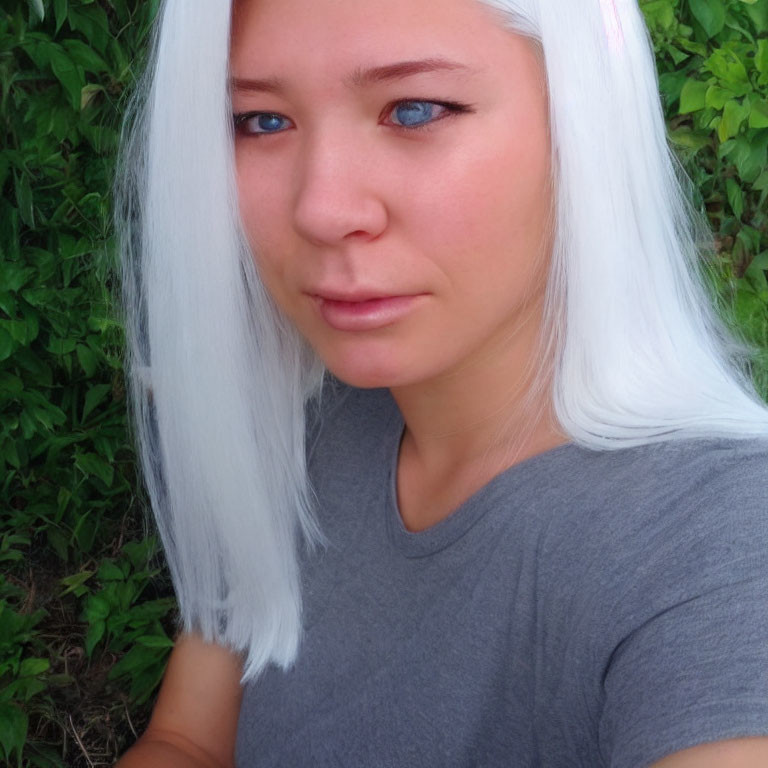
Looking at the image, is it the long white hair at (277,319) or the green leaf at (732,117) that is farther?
the green leaf at (732,117)

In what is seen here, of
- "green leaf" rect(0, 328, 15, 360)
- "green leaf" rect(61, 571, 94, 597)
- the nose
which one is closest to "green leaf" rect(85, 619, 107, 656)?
"green leaf" rect(61, 571, 94, 597)

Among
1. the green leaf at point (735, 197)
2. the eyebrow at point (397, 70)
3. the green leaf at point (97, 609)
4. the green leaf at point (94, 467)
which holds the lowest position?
the green leaf at point (97, 609)

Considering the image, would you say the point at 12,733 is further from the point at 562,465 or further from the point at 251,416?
the point at 562,465

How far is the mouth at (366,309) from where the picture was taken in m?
1.30

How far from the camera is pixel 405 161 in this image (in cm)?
124

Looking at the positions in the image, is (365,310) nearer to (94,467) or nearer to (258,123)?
(258,123)

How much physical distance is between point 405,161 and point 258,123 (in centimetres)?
25

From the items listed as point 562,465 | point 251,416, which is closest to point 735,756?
point 562,465

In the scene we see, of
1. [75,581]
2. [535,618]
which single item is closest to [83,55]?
[75,581]

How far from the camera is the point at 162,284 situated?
5.41 ft

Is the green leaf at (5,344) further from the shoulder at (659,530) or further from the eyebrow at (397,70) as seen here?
the shoulder at (659,530)

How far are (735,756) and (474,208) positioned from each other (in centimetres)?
66

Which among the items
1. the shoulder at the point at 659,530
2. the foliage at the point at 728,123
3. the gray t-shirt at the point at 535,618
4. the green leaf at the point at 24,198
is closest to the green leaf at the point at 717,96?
the foliage at the point at 728,123

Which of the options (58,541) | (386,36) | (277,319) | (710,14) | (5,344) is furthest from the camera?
(58,541)
